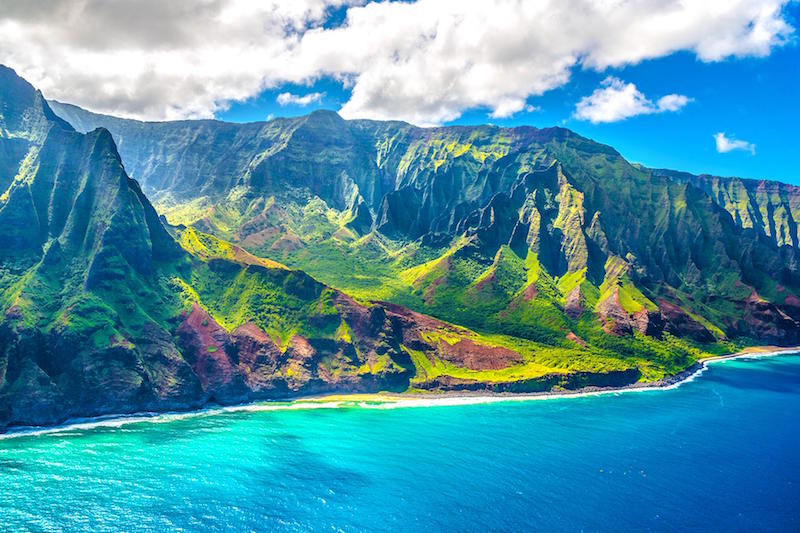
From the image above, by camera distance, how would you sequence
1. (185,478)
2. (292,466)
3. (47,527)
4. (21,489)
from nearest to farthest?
(47,527), (21,489), (185,478), (292,466)

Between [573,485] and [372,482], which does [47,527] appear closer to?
[372,482]

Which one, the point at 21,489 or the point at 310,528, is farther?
the point at 21,489

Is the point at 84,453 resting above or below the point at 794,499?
above

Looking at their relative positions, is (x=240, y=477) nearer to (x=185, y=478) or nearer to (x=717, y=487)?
(x=185, y=478)

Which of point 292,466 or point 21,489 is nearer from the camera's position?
point 21,489

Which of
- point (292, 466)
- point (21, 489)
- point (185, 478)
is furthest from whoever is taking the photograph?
point (292, 466)

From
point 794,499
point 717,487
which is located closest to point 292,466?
point 717,487

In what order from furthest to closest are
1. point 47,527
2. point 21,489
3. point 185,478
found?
point 185,478
point 21,489
point 47,527

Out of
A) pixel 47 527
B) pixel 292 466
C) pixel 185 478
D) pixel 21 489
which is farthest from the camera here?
pixel 292 466

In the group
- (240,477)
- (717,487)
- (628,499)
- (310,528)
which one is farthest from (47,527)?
(717,487)
